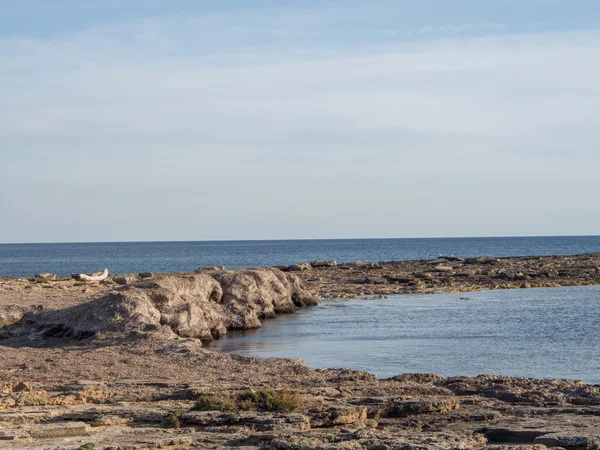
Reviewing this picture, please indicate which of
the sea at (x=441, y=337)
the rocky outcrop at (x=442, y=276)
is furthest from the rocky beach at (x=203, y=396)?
the rocky outcrop at (x=442, y=276)

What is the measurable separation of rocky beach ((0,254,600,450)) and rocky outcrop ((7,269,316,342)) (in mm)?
64

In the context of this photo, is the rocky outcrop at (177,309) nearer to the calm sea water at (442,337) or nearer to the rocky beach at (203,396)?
the rocky beach at (203,396)

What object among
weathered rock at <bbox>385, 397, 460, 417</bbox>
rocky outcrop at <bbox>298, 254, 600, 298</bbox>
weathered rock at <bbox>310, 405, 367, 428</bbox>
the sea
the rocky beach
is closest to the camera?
the rocky beach

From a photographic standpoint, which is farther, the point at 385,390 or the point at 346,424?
the point at 385,390

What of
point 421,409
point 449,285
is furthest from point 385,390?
point 449,285

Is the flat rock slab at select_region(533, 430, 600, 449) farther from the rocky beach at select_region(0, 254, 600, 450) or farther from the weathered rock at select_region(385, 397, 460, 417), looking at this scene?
the weathered rock at select_region(385, 397, 460, 417)

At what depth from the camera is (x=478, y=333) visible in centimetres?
2906

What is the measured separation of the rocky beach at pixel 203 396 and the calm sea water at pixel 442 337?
2847 mm

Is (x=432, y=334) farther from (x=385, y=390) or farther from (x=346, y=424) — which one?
(x=346, y=424)

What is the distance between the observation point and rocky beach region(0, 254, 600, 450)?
11195 millimetres

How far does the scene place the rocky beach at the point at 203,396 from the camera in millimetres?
11195

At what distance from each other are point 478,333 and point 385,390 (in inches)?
578

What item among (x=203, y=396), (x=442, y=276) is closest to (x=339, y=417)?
(x=203, y=396)

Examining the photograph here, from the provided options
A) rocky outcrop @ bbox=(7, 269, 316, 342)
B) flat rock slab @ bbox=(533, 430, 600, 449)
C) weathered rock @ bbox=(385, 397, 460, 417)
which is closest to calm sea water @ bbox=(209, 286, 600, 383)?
rocky outcrop @ bbox=(7, 269, 316, 342)
